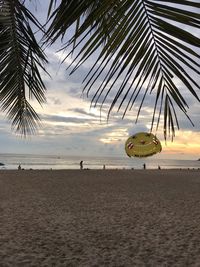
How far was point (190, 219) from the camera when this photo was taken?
39.8ft

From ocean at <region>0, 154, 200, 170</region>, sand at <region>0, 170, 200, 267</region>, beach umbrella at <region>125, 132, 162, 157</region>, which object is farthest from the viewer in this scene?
ocean at <region>0, 154, 200, 170</region>

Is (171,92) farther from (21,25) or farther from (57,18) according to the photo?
(21,25)

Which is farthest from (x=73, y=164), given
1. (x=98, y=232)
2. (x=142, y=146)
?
(x=98, y=232)

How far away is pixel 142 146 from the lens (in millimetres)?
36188

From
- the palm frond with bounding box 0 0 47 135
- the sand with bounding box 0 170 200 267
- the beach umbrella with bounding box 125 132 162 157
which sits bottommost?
the sand with bounding box 0 170 200 267

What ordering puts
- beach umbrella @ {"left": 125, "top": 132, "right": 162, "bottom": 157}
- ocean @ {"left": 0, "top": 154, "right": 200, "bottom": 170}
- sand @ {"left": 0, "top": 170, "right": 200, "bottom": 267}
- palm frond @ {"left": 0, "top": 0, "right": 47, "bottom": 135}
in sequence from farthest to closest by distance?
ocean @ {"left": 0, "top": 154, "right": 200, "bottom": 170}
beach umbrella @ {"left": 125, "top": 132, "right": 162, "bottom": 157}
sand @ {"left": 0, "top": 170, "right": 200, "bottom": 267}
palm frond @ {"left": 0, "top": 0, "right": 47, "bottom": 135}

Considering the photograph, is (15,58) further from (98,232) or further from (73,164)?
(73,164)

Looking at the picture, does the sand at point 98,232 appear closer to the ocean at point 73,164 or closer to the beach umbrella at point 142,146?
the beach umbrella at point 142,146

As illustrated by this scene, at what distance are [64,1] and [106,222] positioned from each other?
9933 mm

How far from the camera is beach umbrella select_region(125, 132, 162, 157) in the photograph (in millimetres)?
35875

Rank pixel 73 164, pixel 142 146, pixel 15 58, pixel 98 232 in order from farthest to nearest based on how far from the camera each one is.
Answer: pixel 73 164 → pixel 142 146 → pixel 98 232 → pixel 15 58

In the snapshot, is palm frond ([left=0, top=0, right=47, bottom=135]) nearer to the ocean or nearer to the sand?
the sand

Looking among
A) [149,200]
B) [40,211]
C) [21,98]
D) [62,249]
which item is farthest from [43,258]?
[149,200]

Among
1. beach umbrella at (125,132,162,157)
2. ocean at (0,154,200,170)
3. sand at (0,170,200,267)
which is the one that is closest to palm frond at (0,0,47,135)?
sand at (0,170,200,267)
